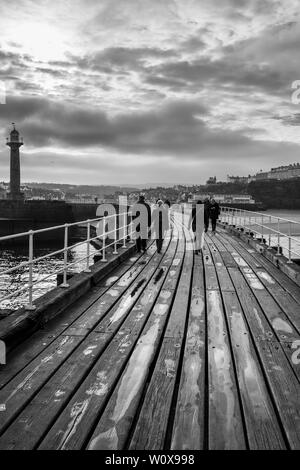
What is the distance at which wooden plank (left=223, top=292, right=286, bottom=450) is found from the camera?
2.72m

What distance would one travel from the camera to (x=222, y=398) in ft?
10.7

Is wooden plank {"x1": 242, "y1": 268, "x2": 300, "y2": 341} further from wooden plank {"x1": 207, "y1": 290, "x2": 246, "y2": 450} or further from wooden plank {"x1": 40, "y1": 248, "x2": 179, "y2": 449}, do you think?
wooden plank {"x1": 40, "y1": 248, "x2": 179, "y2": 449}

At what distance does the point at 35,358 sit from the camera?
13.3 feet

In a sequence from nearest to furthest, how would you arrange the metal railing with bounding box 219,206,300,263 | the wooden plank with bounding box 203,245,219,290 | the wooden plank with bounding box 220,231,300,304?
the wooden plank with bounding box 220,231,300,304, the wooden plank with bounding box 203,245,219,290, the metal railing with bounding box 219,206,300,263

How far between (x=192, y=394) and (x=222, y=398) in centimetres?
23

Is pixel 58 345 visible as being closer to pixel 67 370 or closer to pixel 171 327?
pixel 67 370

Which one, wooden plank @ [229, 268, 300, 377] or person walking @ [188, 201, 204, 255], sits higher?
person walking @ [188, 201, 204, 255]

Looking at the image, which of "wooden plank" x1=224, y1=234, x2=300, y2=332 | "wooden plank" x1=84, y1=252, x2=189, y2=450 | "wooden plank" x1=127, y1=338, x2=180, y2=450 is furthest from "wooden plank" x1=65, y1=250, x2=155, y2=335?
"wooden plank" x1=224, y1=234, x2=300, y2=332

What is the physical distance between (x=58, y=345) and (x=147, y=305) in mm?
1935

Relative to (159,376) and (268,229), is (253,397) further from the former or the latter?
(268,229)

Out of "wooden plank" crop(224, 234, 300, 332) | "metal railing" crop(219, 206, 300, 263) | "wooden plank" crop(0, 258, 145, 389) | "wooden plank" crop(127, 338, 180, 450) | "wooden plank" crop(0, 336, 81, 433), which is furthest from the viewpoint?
"metal railing" crop(219, 206, 300, 263)

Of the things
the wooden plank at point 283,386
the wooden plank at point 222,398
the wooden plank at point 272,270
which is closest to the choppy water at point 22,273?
the wooden plank at point 272,270

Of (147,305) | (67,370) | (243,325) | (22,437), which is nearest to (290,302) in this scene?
(243,325)

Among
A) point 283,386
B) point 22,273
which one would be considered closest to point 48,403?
point 283,386
